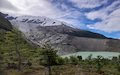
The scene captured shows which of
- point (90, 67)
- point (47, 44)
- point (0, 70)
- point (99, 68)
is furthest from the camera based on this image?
point (90, 67)

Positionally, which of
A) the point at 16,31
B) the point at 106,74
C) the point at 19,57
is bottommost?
the point at 106,74

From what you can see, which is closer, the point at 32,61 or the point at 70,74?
the point at 70,74

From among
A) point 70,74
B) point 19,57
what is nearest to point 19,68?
point 19,57

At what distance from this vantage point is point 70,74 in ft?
143

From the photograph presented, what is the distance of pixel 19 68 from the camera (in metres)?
45.2

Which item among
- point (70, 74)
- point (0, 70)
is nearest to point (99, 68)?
point (70, 74)

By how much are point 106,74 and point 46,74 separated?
12.5 metres

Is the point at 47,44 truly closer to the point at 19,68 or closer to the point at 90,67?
the point at 19,68

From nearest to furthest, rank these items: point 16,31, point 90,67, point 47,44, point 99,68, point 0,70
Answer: point 47,44, point 0,70, point 16,31, point 99,68, point 90,67

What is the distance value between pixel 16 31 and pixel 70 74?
13.0 metres

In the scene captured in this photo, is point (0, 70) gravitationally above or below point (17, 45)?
below

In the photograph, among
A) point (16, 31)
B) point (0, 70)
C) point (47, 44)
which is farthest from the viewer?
point (16, 31)

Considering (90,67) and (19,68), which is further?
(90,67)

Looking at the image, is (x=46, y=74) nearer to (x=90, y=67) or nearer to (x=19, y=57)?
(x=19, y=57)
